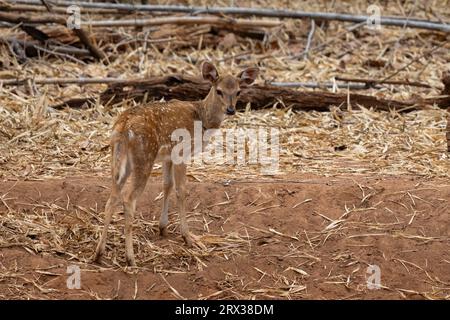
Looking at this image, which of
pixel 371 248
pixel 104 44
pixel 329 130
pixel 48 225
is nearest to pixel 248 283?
pixel 371 248

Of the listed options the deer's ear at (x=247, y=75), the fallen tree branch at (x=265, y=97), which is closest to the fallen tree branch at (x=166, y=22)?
the fallen tree branch at (x=265, y=97)

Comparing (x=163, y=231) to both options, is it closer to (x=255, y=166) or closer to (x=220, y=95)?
(x=220, y=95)

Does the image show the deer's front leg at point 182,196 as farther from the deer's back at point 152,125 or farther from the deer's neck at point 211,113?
the deer's neck at point 211,113

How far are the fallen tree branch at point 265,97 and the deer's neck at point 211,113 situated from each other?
2.74 m

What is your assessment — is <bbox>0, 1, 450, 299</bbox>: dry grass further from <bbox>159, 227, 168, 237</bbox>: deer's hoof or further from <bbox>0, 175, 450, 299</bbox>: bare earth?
<bbox>159, 227, 168, 237</bbox>: deer's hoof

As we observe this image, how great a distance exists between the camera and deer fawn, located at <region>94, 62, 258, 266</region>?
7.82 meters

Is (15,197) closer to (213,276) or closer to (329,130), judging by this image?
(213,276)

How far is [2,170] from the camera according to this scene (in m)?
9.78

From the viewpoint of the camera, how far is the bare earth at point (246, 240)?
7.85 m

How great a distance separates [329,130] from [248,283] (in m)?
4.13

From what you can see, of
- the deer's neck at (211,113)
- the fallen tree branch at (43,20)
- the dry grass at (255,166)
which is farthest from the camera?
the fallen tree branch at (43,20)

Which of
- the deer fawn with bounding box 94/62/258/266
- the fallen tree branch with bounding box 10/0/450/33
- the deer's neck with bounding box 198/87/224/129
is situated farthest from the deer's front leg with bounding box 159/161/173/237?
the fallen tree branch with bounding box 10/0/450/33

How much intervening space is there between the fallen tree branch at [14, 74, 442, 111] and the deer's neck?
274cm

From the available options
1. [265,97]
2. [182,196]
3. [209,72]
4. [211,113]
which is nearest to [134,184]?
[182,196]
